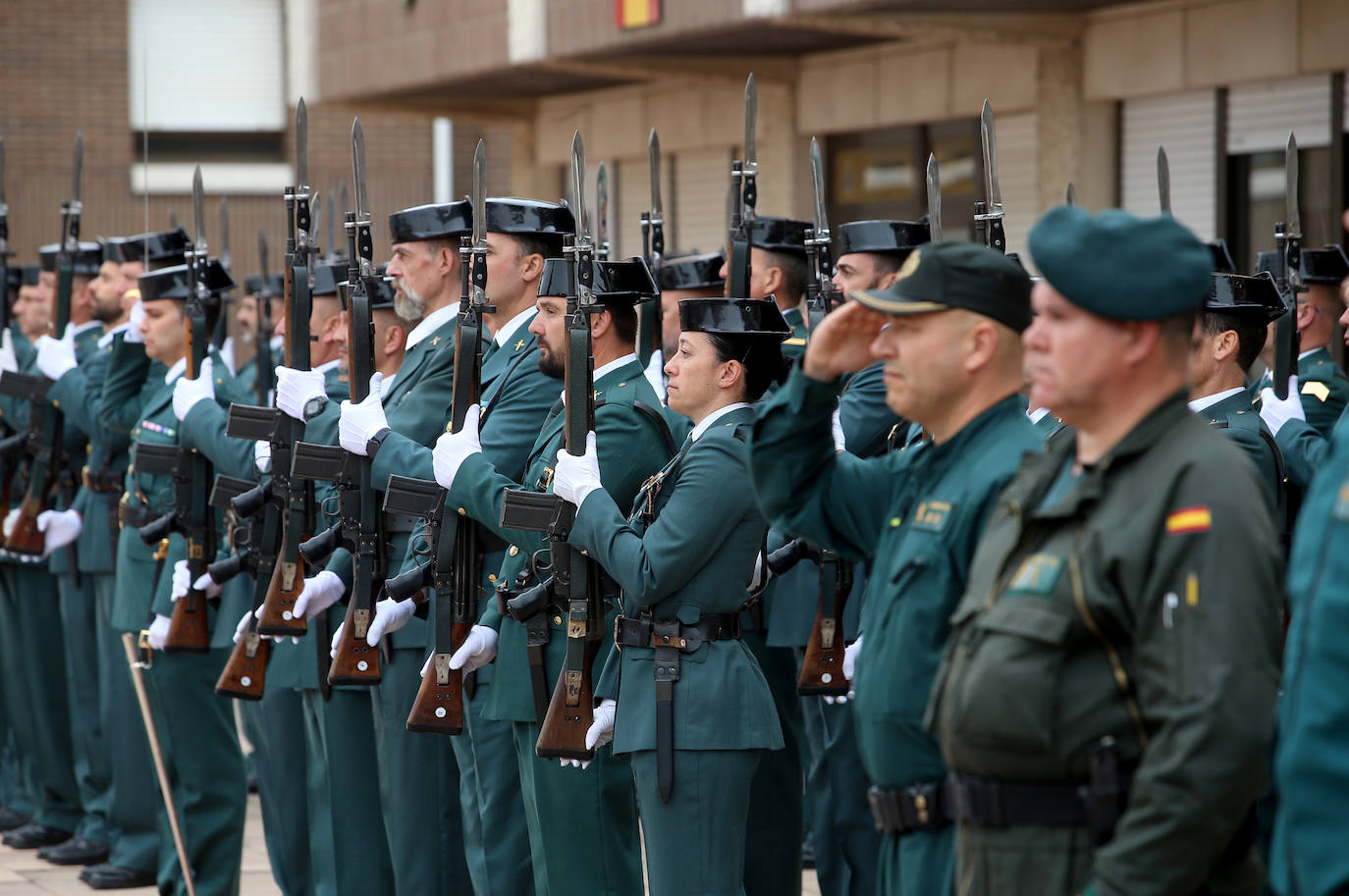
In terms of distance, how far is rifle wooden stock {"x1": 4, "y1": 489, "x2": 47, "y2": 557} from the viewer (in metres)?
7.46

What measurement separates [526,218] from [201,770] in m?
2.30

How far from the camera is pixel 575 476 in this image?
4164mm

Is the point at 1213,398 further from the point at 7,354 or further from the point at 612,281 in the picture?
the point at 7,354

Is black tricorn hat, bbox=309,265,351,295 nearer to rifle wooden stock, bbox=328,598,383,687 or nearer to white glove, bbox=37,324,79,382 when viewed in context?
white glove, bbox=37,324,79,382

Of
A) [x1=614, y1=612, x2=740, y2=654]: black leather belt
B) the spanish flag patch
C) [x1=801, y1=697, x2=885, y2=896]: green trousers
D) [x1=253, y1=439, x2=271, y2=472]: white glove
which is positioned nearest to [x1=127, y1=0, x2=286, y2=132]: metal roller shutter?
[x1=253, y1=439, x2=271, y2=472]: white glove

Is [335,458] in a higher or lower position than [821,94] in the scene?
lower

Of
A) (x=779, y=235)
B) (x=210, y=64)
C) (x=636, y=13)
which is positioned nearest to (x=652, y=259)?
(x=779, y=235)

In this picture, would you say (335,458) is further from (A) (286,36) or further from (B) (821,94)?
(A) (286,36)

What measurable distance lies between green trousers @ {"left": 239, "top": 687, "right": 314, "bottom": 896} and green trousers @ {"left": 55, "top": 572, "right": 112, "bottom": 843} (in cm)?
149

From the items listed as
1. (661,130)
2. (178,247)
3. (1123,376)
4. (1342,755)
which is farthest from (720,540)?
(661,130)

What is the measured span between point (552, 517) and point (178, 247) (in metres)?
3.74

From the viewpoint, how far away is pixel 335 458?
5.00 m

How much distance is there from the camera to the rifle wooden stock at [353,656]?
4949 mm

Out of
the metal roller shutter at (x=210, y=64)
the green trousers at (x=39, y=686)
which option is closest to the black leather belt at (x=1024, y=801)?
the green trousers at (x=39, y=686)
